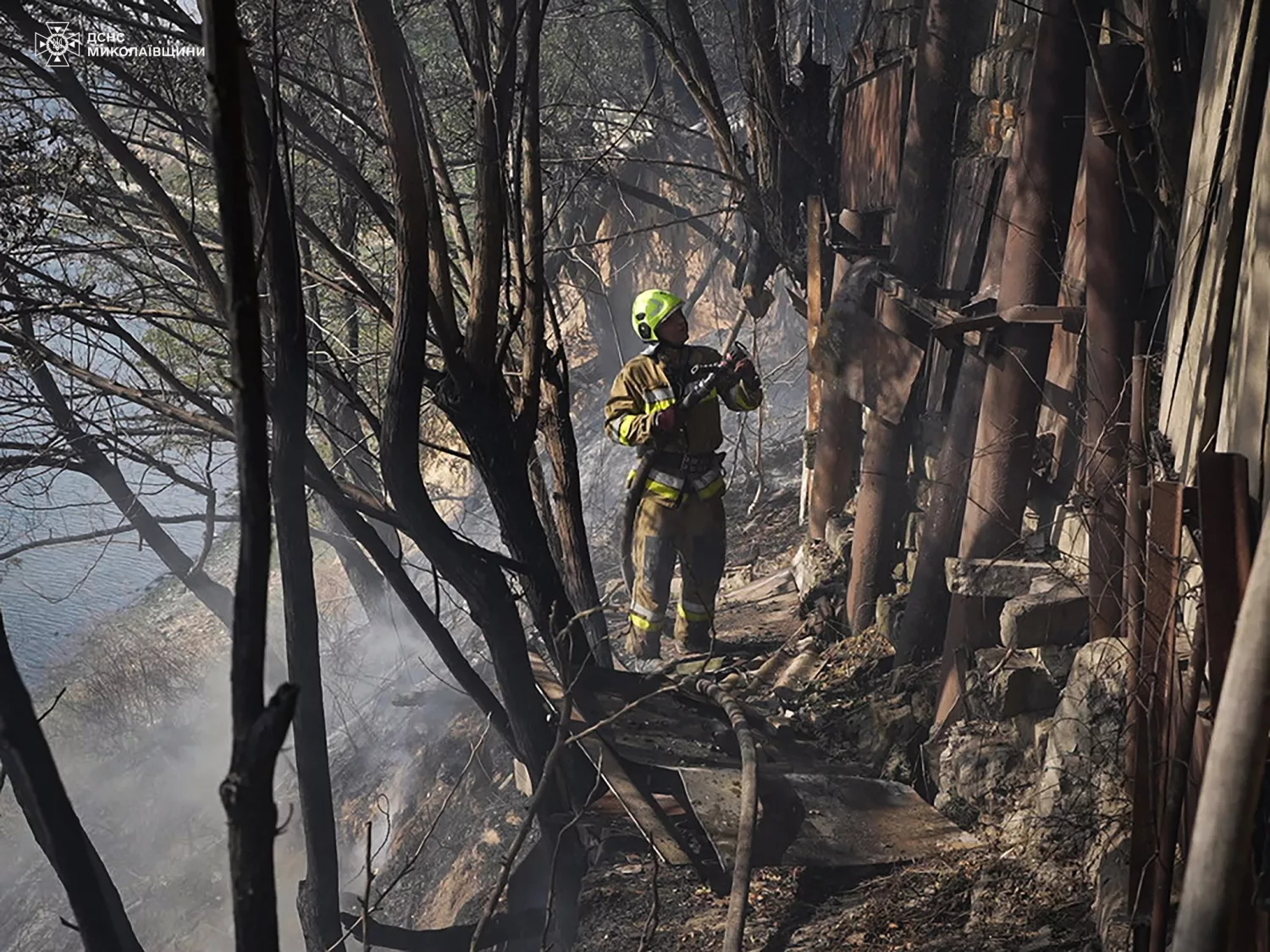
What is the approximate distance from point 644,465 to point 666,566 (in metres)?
0.64

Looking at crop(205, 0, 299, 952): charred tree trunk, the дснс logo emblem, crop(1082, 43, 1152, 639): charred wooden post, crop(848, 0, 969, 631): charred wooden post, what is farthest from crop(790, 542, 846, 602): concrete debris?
crop(205, 0, 299, 952): charred tree trunk

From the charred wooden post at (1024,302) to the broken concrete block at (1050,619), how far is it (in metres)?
0.31

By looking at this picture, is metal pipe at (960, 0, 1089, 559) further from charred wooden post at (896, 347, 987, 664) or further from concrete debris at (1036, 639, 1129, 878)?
concrete debris at (1036, 639, 1129, 878)

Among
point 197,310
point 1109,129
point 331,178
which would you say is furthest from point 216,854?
point 1109,129

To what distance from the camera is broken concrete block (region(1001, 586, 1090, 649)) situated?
4.27 meters

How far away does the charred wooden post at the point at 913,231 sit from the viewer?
19.2 ft

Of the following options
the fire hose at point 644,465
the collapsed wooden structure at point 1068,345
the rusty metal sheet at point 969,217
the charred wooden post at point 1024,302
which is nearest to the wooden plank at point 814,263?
the collapsed wooden structure at point 1068,345

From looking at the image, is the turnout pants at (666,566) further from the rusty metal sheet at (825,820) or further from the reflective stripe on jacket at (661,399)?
the rusty metal sheet at (825,820)

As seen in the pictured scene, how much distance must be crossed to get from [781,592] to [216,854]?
7829mm

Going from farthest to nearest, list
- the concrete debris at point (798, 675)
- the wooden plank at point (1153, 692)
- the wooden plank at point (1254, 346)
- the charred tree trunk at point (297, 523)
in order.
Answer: the concrete debris at point (798, 675), the charred tree trunk at point (297, 523), the wooden plank at point (1153, 692), the wooden plank at point (1254, 346)

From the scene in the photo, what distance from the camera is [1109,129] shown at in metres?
3.91

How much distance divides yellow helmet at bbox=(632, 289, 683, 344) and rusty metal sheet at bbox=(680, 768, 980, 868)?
2728 mm

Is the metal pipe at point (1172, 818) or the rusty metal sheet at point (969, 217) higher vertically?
the rusty metal sheet at point (969, 217)

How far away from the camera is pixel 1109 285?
398 cm
